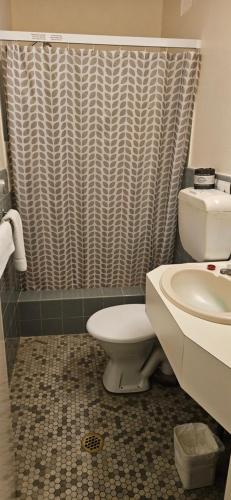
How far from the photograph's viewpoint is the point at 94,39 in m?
1.70

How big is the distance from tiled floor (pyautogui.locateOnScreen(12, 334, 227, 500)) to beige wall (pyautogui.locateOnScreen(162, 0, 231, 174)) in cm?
130

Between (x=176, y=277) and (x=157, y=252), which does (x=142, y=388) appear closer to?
(x=176, y=277)

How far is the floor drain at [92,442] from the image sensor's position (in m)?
1.40

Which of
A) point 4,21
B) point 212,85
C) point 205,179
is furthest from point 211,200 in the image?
point 4,21

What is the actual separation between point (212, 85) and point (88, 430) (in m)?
1.88

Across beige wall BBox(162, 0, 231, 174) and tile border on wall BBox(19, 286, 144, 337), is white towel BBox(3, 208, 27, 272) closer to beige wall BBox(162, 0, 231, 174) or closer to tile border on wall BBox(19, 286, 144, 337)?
tile border on wall BBox(19, 286, 144, 337)

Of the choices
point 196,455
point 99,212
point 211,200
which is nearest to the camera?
point 196,455

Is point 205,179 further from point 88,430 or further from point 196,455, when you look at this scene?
point 88,430

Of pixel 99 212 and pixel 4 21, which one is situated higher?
pixel 4 21

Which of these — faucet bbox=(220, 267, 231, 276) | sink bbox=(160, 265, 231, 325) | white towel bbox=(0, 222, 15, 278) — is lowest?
sink bbox=(160, 265, 231, 325)

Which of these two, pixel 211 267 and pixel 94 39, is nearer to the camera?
pixel 211 267

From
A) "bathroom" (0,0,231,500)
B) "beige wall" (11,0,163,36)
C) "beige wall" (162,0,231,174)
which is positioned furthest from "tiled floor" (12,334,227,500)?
"beige wall" (11,0,163,36)

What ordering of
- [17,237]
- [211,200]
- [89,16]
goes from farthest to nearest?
[89,16], [17,237], [211,200]

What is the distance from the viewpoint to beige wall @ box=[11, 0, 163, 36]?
2318 millimetres
